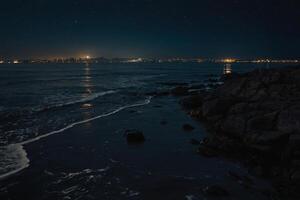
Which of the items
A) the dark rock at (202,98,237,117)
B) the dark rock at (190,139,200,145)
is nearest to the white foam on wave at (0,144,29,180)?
the dark rock at (190,139,200,145)

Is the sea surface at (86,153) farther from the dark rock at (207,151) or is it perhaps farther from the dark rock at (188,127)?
the dark rock at (188,127)

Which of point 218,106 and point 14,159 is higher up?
point 218,106

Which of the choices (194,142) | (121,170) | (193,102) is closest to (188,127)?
(194,142)

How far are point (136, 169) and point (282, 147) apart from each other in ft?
25.8

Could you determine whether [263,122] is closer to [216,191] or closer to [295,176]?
[295,176]

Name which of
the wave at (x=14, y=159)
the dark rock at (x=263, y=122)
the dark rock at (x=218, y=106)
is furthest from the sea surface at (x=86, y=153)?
the dark rock at (x=263, y=122)

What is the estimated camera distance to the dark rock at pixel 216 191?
10930 mm

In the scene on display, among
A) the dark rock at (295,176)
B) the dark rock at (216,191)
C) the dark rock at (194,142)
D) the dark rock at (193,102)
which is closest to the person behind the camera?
the dark rock at (216,191)

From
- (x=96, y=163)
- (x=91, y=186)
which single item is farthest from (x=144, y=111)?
(x=91, y=186)

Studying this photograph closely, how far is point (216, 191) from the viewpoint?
1103 centimetres

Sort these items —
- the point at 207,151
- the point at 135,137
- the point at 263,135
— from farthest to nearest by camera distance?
the point at 135,137
the point at 207,151
the point at 263,135

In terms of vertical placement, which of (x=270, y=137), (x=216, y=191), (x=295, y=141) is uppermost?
(x=295, y=141)

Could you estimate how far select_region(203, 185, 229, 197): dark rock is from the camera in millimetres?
10930

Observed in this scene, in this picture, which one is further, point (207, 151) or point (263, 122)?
point (263, 122)
